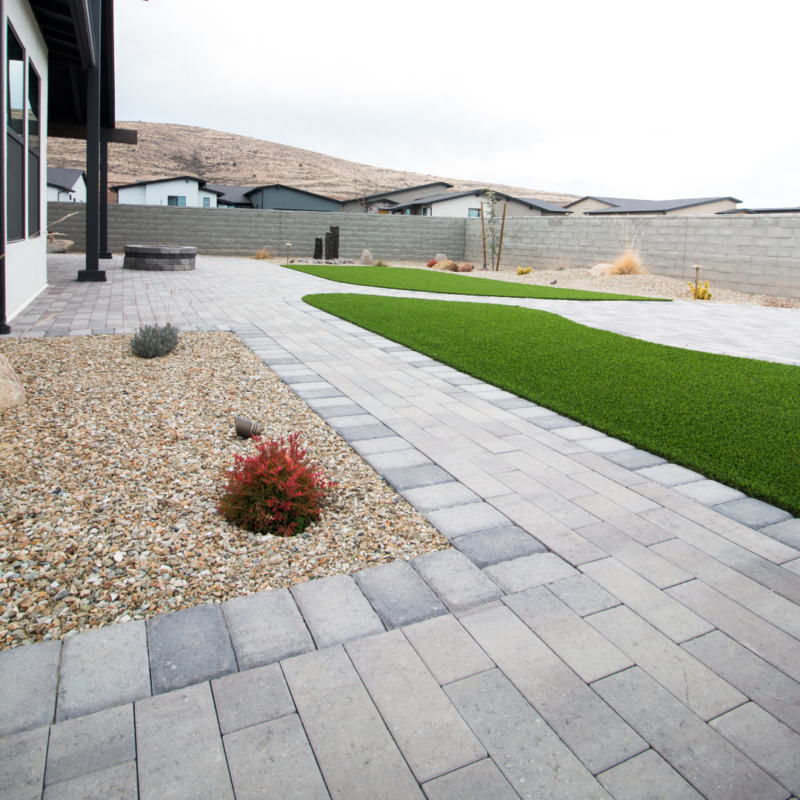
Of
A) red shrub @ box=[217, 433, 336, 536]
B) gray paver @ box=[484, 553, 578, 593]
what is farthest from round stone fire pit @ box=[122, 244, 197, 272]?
gray paver @ box=[484, 553, 578, 593]

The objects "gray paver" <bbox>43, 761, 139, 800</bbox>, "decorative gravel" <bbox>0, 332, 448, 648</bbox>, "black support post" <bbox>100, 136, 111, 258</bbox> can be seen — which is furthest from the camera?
"black support post" <bbox>100, 136, 111, 258</bbox>

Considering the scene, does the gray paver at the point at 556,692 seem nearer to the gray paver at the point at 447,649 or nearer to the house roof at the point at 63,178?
the gray paver at the point at 447,649

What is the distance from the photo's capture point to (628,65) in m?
8.99

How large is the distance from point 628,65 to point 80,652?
10049 mm

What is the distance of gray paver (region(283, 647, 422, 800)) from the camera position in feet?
4.40

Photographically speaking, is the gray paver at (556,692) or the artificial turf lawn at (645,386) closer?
the gray paver at (556,692)

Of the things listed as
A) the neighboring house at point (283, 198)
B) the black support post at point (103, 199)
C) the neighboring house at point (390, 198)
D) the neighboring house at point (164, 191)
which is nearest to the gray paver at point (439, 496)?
the black support post at point (103, 199)

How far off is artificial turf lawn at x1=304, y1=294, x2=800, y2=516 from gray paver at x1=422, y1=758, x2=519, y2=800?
2067 millimetres

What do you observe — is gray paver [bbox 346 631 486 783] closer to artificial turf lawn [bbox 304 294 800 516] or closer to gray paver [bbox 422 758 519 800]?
gray paver [bbox 422 758 519 800]

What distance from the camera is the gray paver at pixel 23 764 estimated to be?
130 cm

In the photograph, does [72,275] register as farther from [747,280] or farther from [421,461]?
[747,280]

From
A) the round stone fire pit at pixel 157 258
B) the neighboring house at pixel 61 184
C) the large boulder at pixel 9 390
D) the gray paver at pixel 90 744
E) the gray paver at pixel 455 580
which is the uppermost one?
the neighboring house at pixel 61 184

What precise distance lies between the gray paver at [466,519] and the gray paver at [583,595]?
0.45 metres

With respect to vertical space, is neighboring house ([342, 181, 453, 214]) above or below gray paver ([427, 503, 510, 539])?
above
